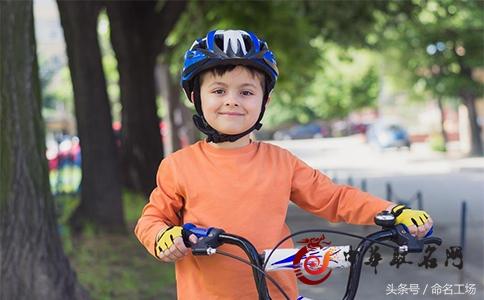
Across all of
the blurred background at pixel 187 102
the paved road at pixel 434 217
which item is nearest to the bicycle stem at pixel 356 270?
the paved road at pixel 434 217

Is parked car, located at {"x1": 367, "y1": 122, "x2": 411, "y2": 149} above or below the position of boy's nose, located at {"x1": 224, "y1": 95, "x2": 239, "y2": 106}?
above

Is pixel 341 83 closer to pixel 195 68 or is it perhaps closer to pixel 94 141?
pixel 94 141

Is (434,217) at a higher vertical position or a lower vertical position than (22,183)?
lower

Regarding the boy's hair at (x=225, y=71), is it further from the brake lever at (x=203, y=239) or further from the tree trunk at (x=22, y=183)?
the tree trunk at (x=22, y=183)

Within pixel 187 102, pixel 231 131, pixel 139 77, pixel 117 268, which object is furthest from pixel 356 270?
pixel 187 102

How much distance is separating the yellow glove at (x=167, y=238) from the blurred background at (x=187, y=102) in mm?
3595

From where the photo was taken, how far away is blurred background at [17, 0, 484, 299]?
10.4 metres

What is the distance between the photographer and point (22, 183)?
20.6 feet

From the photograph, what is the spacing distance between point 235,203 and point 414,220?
2.20 ft

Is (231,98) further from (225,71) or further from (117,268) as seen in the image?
(117,268)

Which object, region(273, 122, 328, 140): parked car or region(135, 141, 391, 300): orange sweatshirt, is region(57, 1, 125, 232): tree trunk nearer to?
region(135, 141, 391, 300): orange sweatshirt

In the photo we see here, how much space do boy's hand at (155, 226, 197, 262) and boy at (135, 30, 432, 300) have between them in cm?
12

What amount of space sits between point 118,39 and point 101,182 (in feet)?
13.4

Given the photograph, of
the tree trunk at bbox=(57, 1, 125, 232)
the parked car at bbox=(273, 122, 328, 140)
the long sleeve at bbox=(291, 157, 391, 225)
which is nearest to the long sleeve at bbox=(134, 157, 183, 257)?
the long sleeve at bbox=(291, 157, 391, 225)
